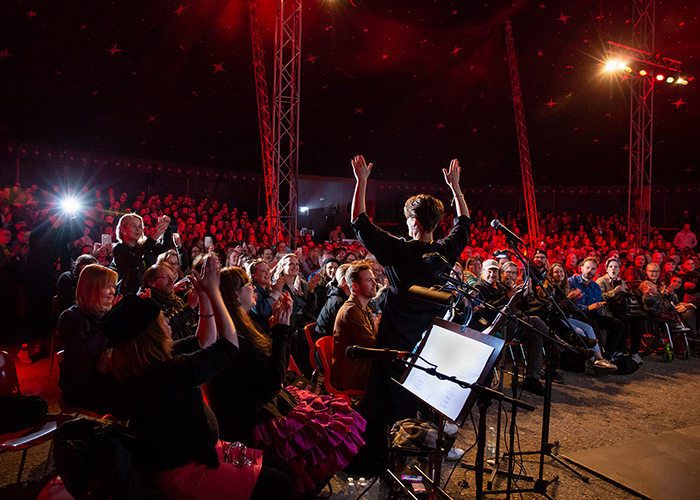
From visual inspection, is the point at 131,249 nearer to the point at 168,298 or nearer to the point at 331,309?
the point at 168,298

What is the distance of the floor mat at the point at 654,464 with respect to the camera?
2.92m

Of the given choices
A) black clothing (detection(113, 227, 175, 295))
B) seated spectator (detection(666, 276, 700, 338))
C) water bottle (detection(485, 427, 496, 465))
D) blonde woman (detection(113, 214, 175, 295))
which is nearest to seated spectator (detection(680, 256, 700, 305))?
seated spectator (detection(666, 276, 700, 338))

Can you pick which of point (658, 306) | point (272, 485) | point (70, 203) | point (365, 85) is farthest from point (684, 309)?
point (70, 203)

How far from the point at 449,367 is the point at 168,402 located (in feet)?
3.51

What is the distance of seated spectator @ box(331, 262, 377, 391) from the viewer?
335cm

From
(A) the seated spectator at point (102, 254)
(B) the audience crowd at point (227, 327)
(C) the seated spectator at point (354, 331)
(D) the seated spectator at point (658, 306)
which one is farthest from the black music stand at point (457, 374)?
(D) the seated spectator at point (658, 306)

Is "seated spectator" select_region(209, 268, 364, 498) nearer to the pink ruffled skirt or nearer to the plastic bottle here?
the pink ruffled skirt

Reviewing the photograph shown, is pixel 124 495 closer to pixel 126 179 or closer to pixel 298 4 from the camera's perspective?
pixel 298 4

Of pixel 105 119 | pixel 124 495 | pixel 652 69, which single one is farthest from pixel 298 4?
pixel 124 495

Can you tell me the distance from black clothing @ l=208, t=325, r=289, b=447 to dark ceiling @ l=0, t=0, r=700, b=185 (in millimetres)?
10691

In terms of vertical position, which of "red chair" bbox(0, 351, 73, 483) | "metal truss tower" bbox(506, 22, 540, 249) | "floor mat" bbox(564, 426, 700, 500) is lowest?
"floor mat" bbox(564, 426, 700, 500)

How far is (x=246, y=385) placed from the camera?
224 centimetres

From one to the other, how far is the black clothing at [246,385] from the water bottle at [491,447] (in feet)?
5.97

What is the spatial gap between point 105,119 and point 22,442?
12.5 meters
